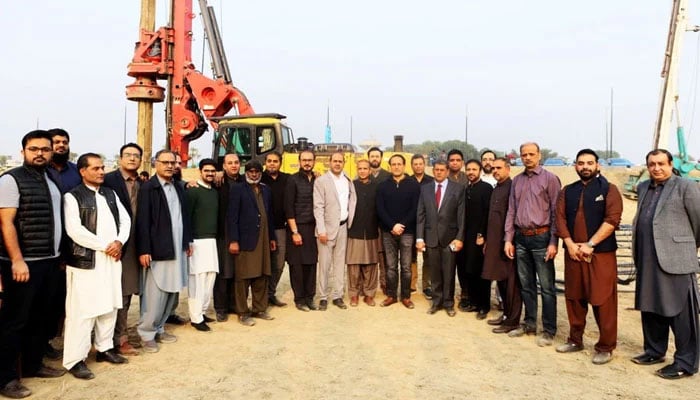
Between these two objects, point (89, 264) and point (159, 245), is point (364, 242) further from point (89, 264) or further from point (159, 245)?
point (89, 264)

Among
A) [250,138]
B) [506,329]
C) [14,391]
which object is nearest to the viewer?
[14,391]

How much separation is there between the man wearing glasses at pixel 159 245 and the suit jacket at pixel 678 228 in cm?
407

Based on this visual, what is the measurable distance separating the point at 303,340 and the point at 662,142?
21.7 feet

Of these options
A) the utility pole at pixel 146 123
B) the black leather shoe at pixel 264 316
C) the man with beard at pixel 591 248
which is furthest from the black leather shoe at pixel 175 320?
the utility pole at pixel 146 123

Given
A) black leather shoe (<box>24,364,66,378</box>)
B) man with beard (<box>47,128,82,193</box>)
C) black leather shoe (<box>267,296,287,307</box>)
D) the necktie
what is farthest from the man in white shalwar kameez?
the necktie

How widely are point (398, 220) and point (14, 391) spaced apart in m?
3.87

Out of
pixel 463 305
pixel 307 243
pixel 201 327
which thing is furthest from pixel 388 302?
pixel 201 327

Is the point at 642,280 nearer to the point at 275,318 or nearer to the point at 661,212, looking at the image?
the point at 661,212

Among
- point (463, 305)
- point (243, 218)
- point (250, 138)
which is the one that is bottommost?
point (463, 305)

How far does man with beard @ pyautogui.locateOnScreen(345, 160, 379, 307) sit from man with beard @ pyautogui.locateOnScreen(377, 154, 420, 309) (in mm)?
122

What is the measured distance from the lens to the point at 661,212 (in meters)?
3.80

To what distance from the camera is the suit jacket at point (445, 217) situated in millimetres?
5426

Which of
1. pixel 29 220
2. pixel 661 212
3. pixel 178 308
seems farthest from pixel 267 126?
pixel 661 212

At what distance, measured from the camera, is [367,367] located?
384 cm
